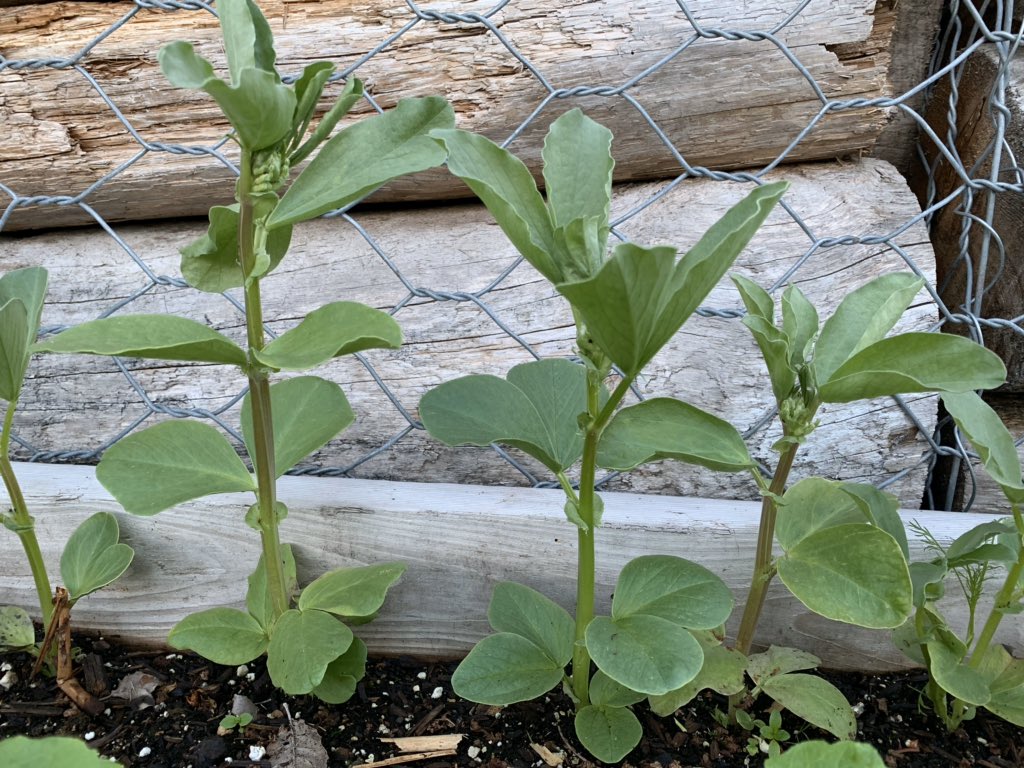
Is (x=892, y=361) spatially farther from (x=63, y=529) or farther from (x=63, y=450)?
(x=63, y=450)

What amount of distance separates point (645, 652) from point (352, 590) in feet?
0.90

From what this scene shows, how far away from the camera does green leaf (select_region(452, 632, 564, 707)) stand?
2.21 ft

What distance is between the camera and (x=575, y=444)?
27.7 inches

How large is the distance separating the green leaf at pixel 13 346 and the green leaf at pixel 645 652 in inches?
20.3

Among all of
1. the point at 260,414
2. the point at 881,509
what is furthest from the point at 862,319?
the point at 260,414

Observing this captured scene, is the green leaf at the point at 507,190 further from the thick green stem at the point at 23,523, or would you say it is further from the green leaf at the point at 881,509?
the thick green stem at the point at 23,523

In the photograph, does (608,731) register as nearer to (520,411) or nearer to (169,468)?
(520,411)

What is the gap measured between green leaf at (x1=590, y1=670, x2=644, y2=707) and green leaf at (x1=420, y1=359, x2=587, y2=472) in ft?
0.61

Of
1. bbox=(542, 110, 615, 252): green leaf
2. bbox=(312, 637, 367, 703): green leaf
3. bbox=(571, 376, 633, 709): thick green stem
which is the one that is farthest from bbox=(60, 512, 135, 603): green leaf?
bbox=(542, 110, 615, 252): green leaf

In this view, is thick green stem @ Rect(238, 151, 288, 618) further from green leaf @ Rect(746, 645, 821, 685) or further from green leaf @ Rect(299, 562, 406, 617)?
green leaf @ Rect(746, 645, 821, 685)

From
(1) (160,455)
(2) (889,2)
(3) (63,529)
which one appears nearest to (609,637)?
(1) (160,455)

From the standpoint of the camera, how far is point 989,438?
0.64 m

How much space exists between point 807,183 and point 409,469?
577 millimetres

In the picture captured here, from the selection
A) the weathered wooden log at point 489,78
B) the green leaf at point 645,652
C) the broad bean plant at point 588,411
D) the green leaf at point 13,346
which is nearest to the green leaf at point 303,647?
the broad bean plant at point 588,411
